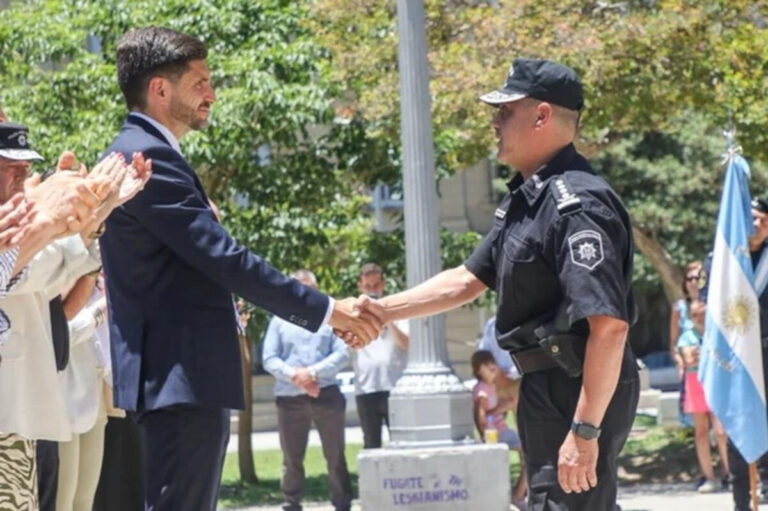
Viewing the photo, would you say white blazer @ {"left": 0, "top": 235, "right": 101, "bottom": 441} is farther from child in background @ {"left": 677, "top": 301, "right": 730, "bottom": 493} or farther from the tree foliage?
child in background @ {"left": 677, "top": 301, "right": 730, "bottom": 493}

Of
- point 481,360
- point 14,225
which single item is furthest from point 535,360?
point 481,360

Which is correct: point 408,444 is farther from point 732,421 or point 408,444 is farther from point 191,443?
point 191,443

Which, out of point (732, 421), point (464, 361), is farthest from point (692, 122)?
point (732, 421)

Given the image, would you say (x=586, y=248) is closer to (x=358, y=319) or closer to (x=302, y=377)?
(x=358, y=319)

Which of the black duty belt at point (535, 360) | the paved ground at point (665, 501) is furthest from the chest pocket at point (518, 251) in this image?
the paved ground at point (665, 501)

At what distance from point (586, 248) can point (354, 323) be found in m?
1.29

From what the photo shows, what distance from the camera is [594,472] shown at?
4.97 meters

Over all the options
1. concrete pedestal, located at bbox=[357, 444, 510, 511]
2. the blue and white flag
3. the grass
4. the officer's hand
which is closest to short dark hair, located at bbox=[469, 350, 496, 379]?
the grass

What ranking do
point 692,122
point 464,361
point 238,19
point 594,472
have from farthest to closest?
point 464,361
point 692,122
point 238,19
point 594,472

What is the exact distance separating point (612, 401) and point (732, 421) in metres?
5.62

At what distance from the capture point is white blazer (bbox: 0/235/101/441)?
518 cm

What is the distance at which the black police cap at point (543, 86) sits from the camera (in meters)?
5.31

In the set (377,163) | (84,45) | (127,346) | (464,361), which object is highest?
(84,45)

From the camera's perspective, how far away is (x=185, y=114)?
5465mm
